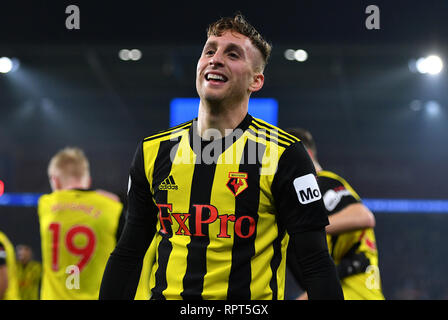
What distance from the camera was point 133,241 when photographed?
1.83 m

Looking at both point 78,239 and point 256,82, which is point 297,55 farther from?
point 256,82

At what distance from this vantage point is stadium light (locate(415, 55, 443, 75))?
26.3 feet

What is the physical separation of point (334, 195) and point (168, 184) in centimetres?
138

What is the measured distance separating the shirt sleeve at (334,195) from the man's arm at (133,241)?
50.6 inches

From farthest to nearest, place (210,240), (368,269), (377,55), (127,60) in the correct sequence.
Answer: (127,60) → (377,55) → (368,269) → (210,240)

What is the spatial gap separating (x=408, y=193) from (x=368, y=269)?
25.2ft

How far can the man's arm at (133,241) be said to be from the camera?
180cm

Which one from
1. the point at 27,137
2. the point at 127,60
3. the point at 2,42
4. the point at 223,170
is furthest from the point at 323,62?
the point at 223,170

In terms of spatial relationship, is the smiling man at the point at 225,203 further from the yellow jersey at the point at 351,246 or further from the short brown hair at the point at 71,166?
the short brown hair at the point at 71,166

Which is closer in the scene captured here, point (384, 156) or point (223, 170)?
point (223, 170)

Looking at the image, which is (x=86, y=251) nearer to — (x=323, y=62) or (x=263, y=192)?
(x=263, y=192)

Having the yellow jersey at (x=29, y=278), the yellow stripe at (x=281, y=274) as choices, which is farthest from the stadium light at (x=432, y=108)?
the yellow stripe at (x=281, y=274)

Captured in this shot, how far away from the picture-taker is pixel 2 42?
383cm

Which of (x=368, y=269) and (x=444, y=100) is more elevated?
(x=444, y=100)
